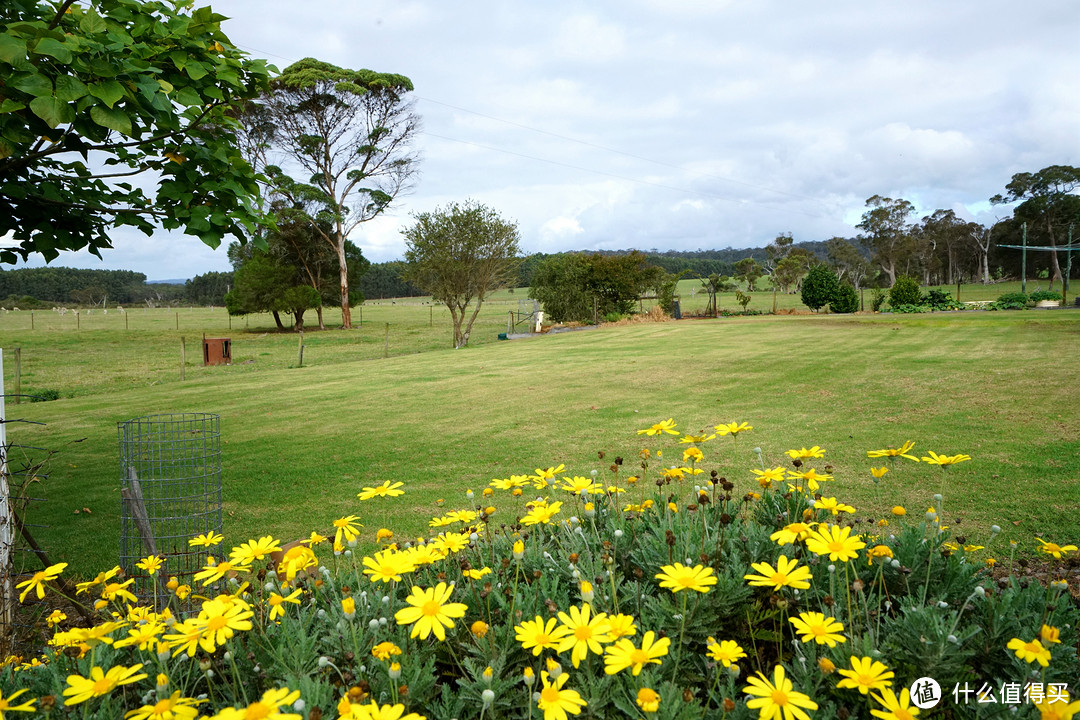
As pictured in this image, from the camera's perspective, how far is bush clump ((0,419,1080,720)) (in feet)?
4.12

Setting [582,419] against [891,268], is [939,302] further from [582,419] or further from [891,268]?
[891,268]

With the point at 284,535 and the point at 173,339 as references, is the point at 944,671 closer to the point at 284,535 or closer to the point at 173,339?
the point at 284,535

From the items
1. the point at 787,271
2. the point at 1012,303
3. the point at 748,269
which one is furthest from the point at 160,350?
the point at 787,271

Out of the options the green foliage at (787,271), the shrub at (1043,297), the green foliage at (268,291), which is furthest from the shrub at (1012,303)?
the green foliage at (268,291)

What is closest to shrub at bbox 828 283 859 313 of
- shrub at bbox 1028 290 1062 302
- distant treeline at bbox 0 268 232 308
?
shrub at bbox 1028 290 1062 302

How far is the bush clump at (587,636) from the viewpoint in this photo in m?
1.26

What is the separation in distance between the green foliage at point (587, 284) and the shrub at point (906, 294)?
1155 cm

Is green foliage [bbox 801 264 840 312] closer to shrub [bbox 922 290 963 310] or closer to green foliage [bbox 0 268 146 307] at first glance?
shrub [bbox 922 290 963 310]

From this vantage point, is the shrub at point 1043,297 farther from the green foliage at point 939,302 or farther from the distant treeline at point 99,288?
the distant treeline at point 99,288

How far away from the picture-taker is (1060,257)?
55188mm

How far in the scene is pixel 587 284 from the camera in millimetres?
29422

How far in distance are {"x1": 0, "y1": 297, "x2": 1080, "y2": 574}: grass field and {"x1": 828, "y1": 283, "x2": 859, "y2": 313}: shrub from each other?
1411 centimetres

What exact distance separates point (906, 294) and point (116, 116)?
3379cm

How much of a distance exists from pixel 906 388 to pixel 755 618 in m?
9.14
